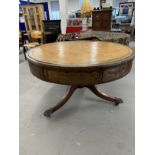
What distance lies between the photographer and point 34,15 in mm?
5031

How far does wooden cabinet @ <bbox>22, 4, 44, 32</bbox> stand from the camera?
16.3 ft

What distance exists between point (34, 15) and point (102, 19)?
2.58 metres

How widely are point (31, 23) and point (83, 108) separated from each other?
4.46 meters

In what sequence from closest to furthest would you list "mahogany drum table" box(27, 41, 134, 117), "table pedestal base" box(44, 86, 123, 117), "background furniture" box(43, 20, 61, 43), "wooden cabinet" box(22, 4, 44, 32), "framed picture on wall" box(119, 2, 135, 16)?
"mahogany drum table" box(27, 41, 134, 117) < "table pedestal base" box(44, 86, 123, 117) < "background furniture" box(43, 20, 61, 43) < "wooden cabinet" box(22, 4, 44, 32) < "framed picture on wall" box(119, 2, 135, 16)

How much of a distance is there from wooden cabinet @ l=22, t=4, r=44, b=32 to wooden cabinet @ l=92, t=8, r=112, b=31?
2.19 meters

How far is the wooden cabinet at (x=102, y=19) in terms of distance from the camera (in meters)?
3.52

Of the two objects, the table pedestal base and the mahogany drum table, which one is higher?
the mahogany drum table

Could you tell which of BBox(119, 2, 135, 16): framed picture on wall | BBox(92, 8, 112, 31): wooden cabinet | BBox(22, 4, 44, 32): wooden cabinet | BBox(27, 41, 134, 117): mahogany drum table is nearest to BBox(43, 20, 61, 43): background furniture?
BBox(22, 4, 44, 32): wooden cabinet

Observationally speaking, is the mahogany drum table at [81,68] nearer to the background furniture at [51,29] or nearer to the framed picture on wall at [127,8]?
the background furniture at [51,29]

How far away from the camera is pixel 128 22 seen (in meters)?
6.11

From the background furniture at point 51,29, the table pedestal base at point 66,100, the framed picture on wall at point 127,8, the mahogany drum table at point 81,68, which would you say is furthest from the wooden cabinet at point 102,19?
the framed picture on wall at point 127,8

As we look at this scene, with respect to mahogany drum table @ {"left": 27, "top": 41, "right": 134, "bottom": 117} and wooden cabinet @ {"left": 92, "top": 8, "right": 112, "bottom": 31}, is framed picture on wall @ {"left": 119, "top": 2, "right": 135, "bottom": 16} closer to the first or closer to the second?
wooden cabinet @ {"left": 92, "top": 8, "right": 112, "bottom": 31}
